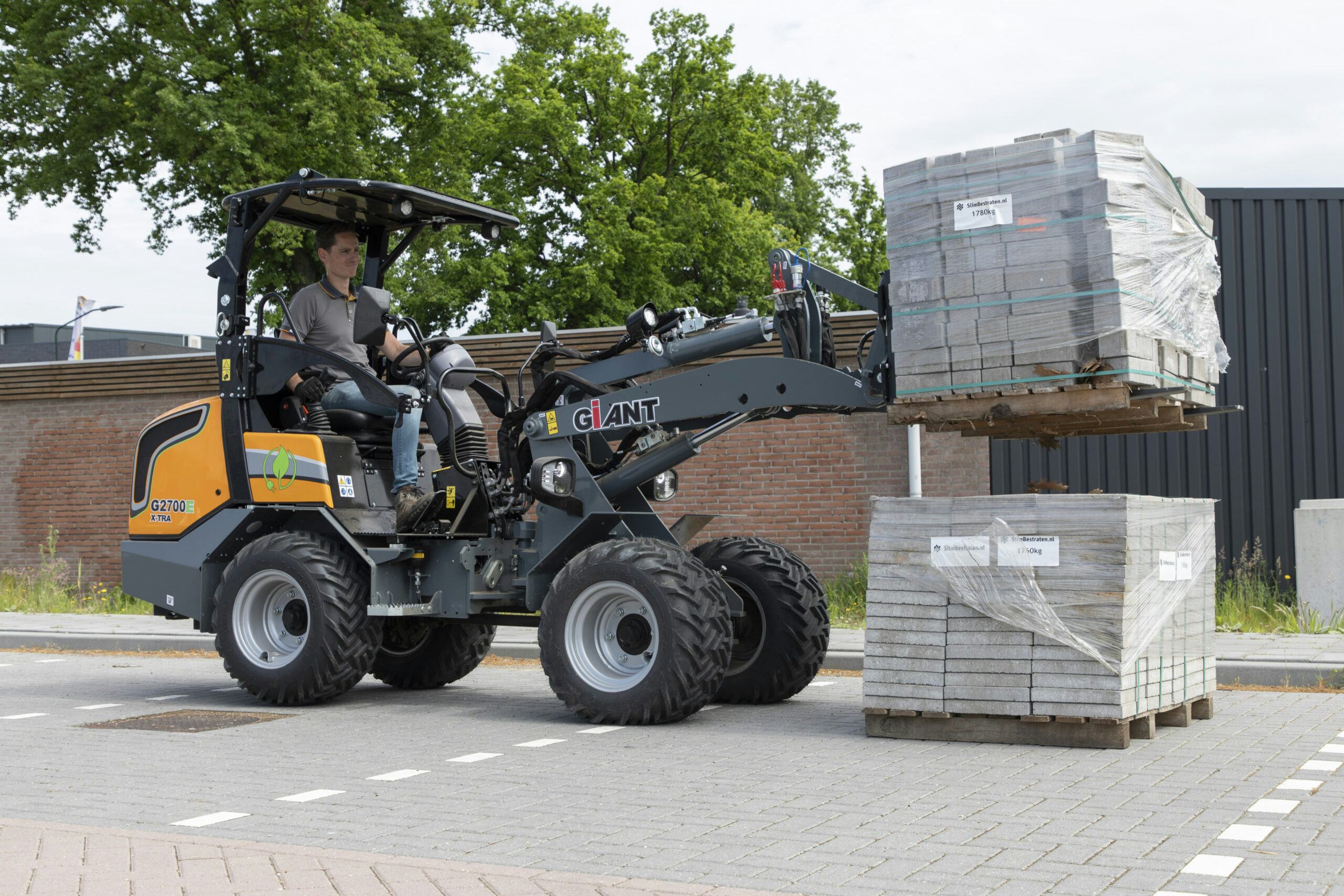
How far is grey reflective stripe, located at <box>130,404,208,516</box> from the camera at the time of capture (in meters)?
10.2

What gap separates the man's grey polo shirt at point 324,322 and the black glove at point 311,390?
0.29m

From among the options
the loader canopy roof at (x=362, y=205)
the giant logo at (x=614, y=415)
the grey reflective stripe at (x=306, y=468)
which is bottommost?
the grey reflective stripe at (x=306, y=468)

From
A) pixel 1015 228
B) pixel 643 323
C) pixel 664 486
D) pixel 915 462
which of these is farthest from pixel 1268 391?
pixel 1015 228

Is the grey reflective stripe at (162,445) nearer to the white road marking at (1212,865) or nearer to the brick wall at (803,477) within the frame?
the brick wall at (803,477)

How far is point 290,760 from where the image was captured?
24.0 ft

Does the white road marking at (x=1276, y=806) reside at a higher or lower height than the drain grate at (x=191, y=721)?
higher

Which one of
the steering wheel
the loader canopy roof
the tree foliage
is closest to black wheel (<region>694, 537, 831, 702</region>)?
the steering wheel

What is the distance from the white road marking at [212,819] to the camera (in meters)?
5.71

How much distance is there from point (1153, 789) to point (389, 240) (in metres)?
7.22

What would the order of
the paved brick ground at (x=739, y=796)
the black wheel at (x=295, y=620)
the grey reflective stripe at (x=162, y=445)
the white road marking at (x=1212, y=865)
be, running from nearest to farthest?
the white road marking at (x=1212, y=865) < the paved brick ground at (x=739, y=796) < the black wheel at (x=295, y=620) < the grey reflective stripe at (x=162, y=445)

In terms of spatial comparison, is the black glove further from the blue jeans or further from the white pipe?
the white pipe

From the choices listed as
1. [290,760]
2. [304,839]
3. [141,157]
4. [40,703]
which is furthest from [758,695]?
[141,157]

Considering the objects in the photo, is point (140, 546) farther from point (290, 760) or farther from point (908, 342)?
point (908, 342)

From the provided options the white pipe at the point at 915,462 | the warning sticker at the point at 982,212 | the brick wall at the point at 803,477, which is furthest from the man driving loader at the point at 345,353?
the white pipe at the point at 915,462
